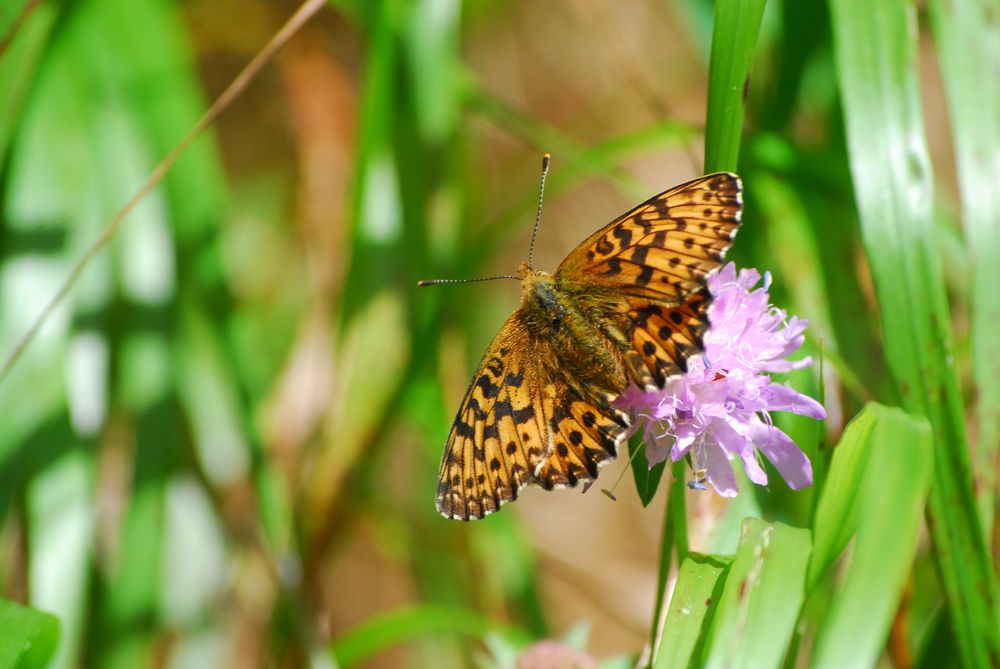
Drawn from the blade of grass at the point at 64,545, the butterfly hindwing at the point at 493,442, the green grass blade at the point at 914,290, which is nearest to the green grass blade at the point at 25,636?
the blade of grass at the point at 64,545

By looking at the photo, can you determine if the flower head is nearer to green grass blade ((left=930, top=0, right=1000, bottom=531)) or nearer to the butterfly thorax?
the butterfly thorax

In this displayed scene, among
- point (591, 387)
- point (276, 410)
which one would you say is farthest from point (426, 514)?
point (591, 387)

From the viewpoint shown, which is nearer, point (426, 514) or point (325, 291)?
point (325, 291)

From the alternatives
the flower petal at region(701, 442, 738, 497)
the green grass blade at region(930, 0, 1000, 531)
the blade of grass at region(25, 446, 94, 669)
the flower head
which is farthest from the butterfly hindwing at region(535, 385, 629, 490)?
the blade of grass at region(25, 446, 94, 669)

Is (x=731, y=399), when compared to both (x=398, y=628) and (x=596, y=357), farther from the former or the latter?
(x=398, y=628)

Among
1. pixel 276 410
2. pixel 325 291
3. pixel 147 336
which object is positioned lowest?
pixel 276 410

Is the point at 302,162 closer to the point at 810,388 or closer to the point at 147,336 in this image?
the point at 147,336

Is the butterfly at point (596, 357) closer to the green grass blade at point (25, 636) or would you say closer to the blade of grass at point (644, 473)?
the blade of grass at point (644, 473)
